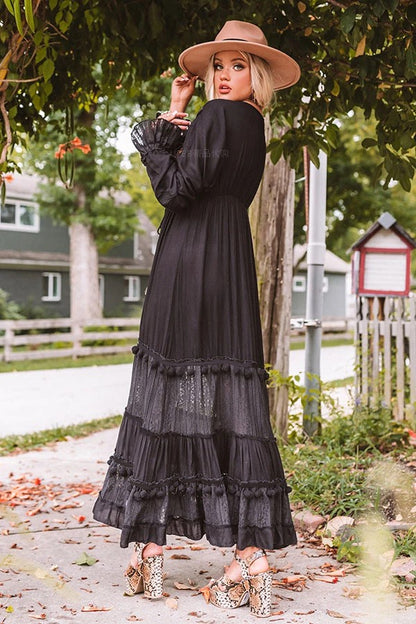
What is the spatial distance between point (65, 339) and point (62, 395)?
869cm

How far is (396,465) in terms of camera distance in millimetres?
4859

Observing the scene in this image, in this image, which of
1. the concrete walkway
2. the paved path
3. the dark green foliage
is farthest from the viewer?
the paved path

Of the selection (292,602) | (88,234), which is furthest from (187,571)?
(88,234)

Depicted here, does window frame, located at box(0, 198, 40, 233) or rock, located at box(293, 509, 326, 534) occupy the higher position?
window frame, located at box(0, 198, 40, 233)

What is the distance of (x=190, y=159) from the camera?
2980 mm

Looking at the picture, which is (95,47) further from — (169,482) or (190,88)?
(169,482)

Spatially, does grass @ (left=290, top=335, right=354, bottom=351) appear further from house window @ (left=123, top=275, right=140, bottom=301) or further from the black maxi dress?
the black maxi dress

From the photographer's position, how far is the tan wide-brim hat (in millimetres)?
3086

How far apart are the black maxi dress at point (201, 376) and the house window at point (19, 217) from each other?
89.5 ft

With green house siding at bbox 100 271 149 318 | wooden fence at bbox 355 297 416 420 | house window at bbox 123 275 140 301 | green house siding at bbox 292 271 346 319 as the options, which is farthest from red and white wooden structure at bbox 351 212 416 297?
green house siding at bbox 292 271 346 319

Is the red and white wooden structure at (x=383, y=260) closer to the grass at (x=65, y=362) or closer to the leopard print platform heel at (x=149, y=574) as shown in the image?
the leopard print platform heel at (x=149, y=574)

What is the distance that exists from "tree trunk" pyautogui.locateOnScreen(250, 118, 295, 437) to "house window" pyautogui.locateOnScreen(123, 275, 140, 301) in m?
29.7

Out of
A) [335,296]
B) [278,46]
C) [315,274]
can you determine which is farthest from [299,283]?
[278,46]

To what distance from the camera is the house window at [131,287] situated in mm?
35531
